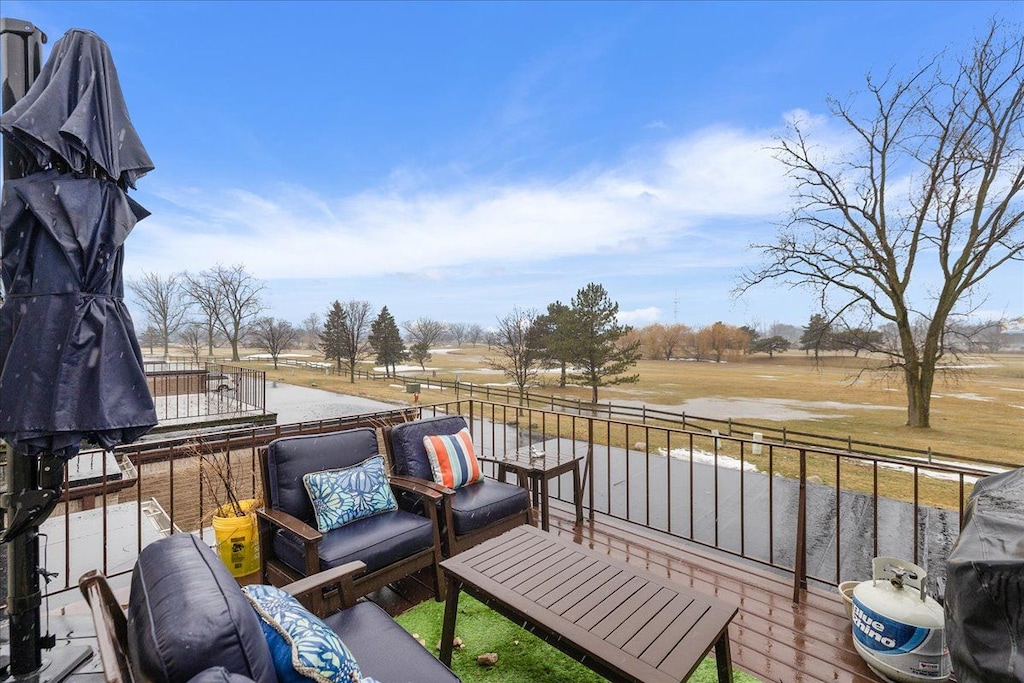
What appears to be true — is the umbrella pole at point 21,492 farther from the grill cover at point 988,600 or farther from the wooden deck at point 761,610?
the grill cover at point 988,600

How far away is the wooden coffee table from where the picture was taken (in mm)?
1458

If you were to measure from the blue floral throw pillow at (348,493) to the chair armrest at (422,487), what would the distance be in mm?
83

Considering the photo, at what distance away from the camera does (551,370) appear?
25.8m

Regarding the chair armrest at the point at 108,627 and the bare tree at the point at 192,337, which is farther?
the bare tree at the point at 192,337

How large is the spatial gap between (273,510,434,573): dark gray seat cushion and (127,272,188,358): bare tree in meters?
29.7

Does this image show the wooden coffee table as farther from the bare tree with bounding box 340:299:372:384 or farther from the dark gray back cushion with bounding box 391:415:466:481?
the bare tree with bounding box 340:299:372:384

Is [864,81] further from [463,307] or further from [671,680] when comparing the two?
[463,307]

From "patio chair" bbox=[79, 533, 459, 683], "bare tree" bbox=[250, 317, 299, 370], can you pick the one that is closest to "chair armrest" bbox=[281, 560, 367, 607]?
"patio chair" bbox=[79, 533, 459, 683]

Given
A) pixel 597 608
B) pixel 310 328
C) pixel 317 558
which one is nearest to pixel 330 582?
pixel 317 558

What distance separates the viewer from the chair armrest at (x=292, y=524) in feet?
7.26

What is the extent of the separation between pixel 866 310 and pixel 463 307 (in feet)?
93.3

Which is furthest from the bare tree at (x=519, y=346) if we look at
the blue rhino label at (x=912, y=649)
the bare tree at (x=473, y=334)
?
the blue rhino label at (x=912, y=649)

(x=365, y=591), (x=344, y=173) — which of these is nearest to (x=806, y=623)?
(x=365, y=591)

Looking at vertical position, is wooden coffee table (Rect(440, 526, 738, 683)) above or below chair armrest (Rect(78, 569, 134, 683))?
below
